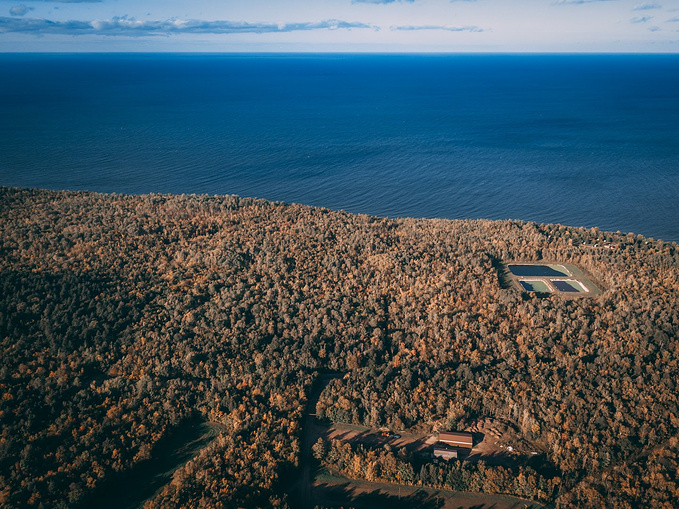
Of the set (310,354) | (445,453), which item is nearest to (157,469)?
(310,354)

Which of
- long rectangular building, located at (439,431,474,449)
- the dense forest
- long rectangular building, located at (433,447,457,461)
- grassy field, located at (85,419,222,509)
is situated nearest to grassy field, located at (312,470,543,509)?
the dense forest

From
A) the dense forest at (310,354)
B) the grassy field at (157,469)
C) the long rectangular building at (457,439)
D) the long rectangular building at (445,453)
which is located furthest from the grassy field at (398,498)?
the grassy field at (157,469)

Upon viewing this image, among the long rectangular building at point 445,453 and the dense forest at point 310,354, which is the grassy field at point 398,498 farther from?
the long rectangular building at point 445,453

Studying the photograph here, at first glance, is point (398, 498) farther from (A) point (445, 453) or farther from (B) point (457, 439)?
(B) point (457, 439)

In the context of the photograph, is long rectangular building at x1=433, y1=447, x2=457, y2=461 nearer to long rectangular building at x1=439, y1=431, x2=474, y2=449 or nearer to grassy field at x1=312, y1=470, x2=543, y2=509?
long rectangular building at x1=439, y1=431, x2=474, y2=449

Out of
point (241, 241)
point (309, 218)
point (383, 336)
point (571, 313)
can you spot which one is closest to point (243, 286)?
point (241, 241)

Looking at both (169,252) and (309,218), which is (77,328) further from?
(309,218)
